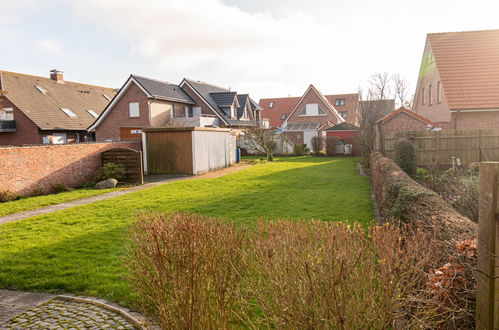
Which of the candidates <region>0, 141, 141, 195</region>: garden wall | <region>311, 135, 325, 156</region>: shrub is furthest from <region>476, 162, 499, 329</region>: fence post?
<region>311, 135, 325, 156</region>: shrub

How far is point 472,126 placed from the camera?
21.4m

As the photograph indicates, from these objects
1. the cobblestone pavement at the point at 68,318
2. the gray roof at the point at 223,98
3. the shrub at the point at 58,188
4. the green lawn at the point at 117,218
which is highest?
the gray roof at the point at 223,98

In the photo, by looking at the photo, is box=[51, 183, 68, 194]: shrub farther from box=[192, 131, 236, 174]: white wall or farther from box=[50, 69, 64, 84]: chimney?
box=[50, 69, 64, 84]: chimney

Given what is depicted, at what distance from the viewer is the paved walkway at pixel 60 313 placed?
428 centimetres

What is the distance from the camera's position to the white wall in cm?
2052

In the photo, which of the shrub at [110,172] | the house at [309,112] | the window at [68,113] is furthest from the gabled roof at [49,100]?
the house at [309,112]

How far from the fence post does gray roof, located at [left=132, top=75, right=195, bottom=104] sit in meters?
31.5

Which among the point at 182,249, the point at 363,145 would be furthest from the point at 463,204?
the point at 363,145

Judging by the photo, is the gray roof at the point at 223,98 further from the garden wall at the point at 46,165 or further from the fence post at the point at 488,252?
the fence post at the point at 488,252

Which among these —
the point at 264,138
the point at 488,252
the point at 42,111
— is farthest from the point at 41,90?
the point at 488,252

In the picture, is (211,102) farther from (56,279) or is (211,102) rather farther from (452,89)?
(56,279)

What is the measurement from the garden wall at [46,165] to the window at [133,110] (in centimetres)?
1480

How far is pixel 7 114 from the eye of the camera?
31.7 meters

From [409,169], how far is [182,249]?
509 inches
